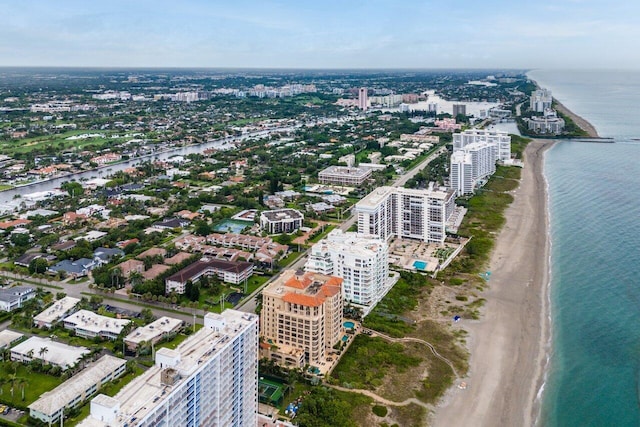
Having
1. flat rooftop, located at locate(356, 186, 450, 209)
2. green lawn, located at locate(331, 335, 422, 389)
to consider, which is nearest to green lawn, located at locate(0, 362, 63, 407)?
green lawn, located at locate(331, 335, 422, 389)

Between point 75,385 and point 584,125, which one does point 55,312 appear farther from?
point 584,125

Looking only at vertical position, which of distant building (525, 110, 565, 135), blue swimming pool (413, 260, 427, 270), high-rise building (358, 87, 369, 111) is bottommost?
blue swimming pool (413, 260, 427, 270)

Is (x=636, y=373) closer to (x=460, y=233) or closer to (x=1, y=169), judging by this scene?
(x=460, y=233)

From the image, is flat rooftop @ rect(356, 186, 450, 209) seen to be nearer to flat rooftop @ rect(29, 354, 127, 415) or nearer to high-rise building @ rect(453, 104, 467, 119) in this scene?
flat rooftop @ rect(29, 354, 127, 415)

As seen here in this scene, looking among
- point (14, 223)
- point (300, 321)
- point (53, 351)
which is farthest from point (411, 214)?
point (14, 223)

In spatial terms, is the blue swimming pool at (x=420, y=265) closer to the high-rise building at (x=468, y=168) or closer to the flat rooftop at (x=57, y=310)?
the high-rise building at (x=468, y=168)

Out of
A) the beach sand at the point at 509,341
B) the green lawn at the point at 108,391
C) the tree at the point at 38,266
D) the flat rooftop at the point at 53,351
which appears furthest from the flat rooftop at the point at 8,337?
the beach sand at the point at 509,341

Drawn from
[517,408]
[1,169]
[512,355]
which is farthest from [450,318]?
[1,169]
